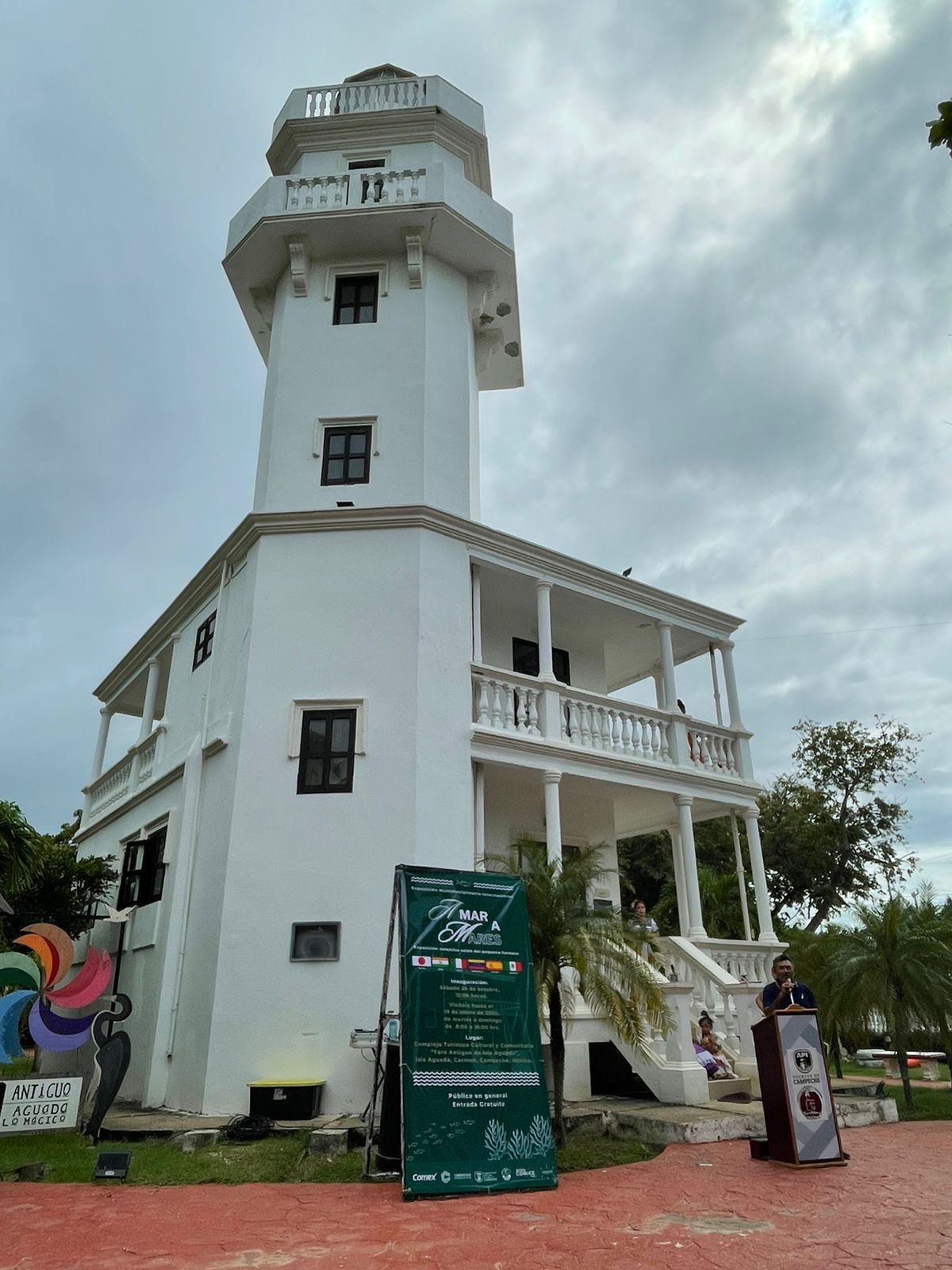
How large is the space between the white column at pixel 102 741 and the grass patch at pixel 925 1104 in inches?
651

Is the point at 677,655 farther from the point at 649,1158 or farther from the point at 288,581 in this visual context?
the point at 649,1158

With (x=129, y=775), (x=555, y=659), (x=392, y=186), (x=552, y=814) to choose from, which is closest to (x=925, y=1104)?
(x=552, y=814)

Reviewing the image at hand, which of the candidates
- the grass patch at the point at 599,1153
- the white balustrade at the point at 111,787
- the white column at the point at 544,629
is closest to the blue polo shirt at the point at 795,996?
the grass patch at the point at 599,1153

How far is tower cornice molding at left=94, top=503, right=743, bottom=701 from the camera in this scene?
565 inches

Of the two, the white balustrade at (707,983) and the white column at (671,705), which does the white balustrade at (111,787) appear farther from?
the white balustrade at (707,983)

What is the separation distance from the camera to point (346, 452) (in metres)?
15.7

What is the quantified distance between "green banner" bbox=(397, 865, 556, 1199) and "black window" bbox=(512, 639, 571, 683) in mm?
8713

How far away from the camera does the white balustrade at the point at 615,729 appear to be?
14.8m

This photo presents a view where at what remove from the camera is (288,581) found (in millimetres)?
14086

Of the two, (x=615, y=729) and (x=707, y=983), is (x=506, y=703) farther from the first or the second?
(x=707, y=983)

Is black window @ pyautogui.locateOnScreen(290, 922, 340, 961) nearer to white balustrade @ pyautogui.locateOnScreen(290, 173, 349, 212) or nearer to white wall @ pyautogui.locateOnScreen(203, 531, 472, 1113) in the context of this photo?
white wall @ pyautogui.locateOnScreen(203, 531, 472, 1113)

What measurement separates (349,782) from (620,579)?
6340 mm

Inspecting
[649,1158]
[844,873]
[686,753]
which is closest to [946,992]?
[686,753]

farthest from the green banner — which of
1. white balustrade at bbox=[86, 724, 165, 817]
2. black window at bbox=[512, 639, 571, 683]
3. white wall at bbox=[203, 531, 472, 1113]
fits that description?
white balustrade at bbox=[86, 724, 165, 817]
